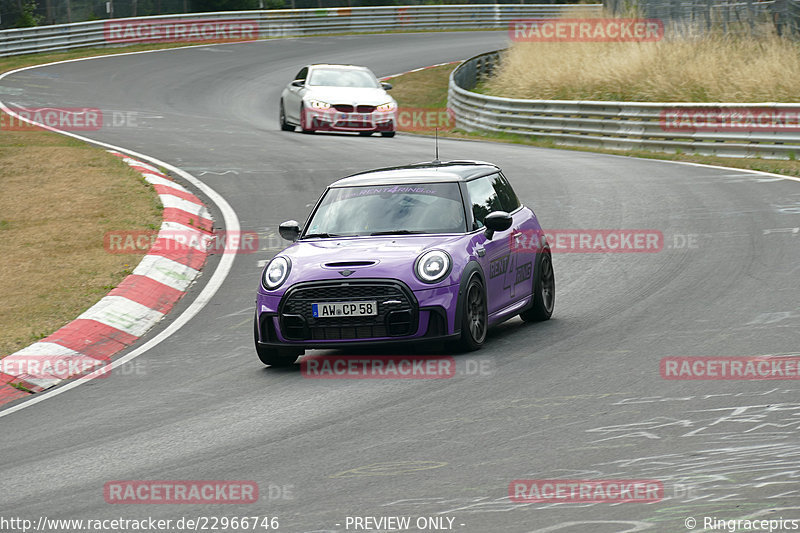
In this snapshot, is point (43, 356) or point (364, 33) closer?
point (43, 356)

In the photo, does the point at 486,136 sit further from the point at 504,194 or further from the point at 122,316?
the point at 122,316

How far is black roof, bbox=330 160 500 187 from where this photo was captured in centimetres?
1032

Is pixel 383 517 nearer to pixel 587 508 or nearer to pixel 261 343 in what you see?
pixel 587 508

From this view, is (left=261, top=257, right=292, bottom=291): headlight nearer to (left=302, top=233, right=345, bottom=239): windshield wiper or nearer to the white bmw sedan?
(left=302, top=233, right=345, bottom=239): windshield wiper

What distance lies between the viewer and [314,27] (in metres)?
52.5

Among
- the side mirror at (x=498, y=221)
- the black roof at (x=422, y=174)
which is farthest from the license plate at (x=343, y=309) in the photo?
the black roof at (x=422, y=174)

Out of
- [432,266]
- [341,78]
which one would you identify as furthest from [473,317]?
[341,78]

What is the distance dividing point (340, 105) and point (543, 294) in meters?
16.5

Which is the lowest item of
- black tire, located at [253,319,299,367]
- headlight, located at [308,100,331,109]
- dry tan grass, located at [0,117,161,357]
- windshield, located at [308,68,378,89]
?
headlight, located at [308,100,331,109]

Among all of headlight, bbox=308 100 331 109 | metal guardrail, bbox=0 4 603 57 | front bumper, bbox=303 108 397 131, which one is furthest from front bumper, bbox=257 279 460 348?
metal guardrail, bbox=0 4 603 57

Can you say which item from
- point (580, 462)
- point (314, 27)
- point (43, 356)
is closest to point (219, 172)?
point (43, 356)

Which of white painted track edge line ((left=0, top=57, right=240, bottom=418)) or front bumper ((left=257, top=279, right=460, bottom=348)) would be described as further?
white painted track edge line ((left=0, top=57, right=240, bottom=418))

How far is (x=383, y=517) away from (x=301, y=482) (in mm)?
727

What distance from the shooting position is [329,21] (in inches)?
2092
